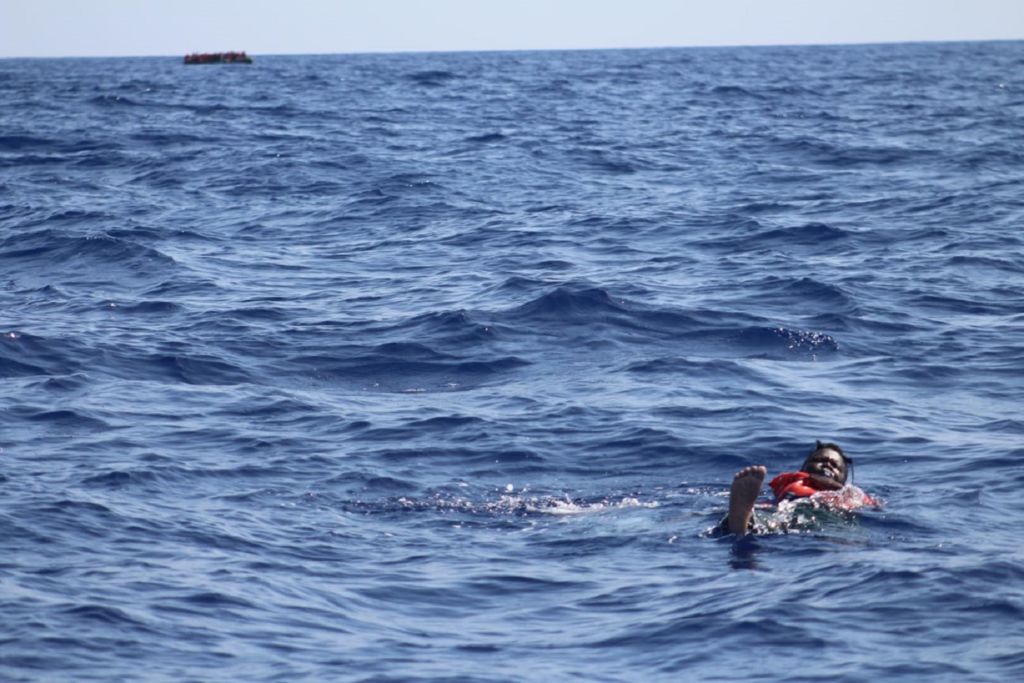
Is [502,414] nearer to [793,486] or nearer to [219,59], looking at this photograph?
[793,486]

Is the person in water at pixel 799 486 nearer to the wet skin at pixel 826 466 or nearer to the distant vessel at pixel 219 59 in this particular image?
the wet skin at pixel 826 466

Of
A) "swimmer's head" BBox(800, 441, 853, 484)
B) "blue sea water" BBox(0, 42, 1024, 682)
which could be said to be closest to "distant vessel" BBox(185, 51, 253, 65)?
"blue sea water" BBox(0, 42, 1024, 682)

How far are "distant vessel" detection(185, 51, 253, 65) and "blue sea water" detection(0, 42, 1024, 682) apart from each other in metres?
94.2

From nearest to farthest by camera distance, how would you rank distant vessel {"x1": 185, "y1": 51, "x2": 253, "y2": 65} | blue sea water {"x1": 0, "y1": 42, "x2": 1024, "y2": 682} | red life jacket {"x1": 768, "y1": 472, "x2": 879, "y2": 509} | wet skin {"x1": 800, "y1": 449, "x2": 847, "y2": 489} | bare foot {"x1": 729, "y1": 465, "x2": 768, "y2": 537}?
blue sea water {"x1": 0, "y1": 42, "x2": 1024, "y2": 682} → bare foot {"x1": 729, "y1": 465, "x2": 768, "y2": 537} → red life jacket {"x1": 768, "y1": 472, "x2": 879, "y2": 509} → wet skin {"x1": 800, "y1": 449, "x2": 847, "y2": 489} → distant vessel {"x1": 185, "y1": 51, "x2": 253, "y2": 65}

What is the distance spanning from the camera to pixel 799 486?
1214 centimetres

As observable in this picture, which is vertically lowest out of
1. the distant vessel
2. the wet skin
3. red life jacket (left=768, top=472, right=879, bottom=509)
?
red life jacket (left=768, top=472, right=879, bottom=509)

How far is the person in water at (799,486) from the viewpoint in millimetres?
11059

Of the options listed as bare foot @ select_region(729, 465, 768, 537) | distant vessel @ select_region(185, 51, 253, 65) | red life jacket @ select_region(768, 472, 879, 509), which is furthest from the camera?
distant vessel @ select_region(185, 51, 253, 65)

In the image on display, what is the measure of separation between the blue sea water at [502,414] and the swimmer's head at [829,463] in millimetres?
452

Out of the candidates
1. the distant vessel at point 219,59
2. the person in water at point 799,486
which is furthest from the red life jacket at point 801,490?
the distant vessel at point 219,59

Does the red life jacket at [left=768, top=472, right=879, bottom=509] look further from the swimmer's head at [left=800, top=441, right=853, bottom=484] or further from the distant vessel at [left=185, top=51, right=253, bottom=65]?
the distant vessel at [left=185, top=51, right=253, bottom=65]

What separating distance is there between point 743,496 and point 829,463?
164cm

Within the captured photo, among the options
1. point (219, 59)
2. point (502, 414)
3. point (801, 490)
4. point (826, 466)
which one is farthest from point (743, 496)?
point (219, 59)

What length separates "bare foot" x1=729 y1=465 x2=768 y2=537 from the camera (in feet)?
36.0
